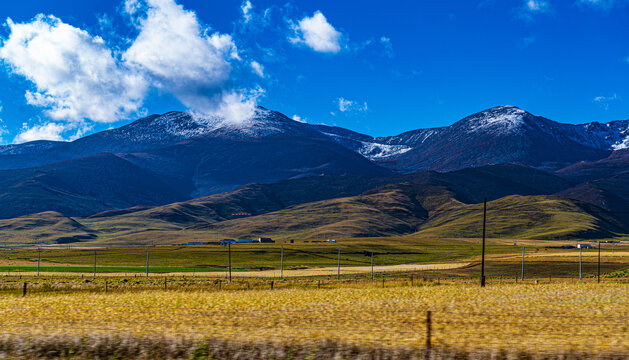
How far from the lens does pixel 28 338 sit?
26.1 metres

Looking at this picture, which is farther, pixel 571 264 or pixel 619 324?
pixel 571 264

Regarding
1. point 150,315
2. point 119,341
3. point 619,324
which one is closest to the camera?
point 119,341

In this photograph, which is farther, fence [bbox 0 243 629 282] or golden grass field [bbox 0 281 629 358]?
fence [bbox 0 243 629 282]

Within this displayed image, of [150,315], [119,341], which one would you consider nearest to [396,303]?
[150,315]

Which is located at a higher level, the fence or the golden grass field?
the golden grass field

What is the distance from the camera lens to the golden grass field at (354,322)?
2461 cm

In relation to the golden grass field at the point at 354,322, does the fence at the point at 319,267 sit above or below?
below

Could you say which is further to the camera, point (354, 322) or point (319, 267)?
point (319, 267)

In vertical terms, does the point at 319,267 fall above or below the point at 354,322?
below

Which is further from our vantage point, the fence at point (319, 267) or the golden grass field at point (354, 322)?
the fence at point (319, 267)

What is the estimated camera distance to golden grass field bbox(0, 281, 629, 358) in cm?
2461

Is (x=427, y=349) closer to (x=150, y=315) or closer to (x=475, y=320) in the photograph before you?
(x=475, y=320)

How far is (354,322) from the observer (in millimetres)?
31469

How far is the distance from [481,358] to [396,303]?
66.5ft
